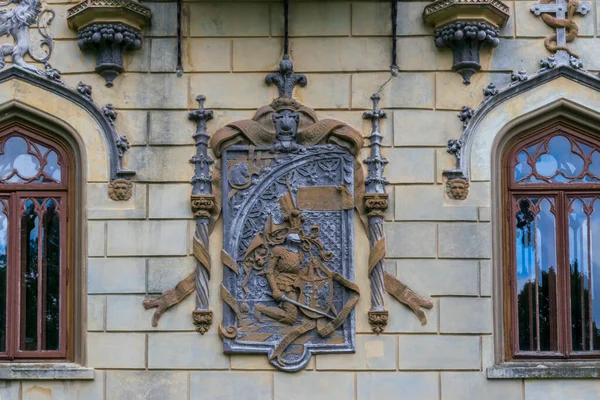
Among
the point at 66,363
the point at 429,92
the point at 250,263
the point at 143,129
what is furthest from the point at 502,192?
the point at 66,363

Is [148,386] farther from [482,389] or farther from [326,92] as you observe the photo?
[326,92]

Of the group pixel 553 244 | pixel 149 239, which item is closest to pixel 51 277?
pixel 149 239

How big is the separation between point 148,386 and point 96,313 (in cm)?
98

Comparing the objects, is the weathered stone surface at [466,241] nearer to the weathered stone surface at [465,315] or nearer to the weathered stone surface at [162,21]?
the weathered stone surface at [465,315]

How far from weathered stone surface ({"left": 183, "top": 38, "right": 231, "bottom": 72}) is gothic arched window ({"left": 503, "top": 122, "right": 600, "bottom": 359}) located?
339 centimetres

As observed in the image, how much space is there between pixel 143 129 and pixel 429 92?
10.6 ft

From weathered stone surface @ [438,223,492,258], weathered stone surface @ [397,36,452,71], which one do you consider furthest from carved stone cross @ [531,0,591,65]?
weathered stone surface @ [438,223,492,258]

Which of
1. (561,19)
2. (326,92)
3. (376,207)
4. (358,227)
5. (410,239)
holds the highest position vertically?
(561,19)

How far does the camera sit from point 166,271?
52.8 ft

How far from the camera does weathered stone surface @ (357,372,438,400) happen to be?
1588cm

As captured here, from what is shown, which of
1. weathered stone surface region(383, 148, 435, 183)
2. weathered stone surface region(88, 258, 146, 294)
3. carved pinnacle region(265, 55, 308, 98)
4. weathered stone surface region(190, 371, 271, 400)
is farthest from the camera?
carved pinnacle region(265, 55, 308, 98)

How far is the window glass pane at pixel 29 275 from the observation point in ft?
53.3

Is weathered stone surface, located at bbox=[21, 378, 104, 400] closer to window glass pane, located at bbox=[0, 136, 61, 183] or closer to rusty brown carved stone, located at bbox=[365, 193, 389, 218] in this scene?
window glass pane, located at bbox=[0, 136, 61, 183]

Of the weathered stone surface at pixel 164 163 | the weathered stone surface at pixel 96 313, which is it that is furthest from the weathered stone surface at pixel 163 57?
the weathered stone surface at pixel 96 313
